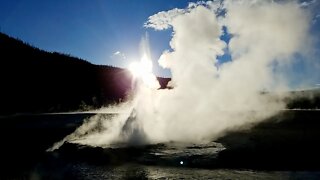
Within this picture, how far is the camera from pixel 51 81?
3568 inches

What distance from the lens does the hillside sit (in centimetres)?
7713

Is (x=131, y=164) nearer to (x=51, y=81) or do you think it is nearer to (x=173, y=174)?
(x=173, y=174)

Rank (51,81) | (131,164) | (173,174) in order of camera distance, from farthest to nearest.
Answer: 1. (51,81)
2. (131,164)
3. (173,174)

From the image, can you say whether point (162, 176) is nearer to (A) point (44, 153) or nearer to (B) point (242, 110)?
(A) point (44, 153)

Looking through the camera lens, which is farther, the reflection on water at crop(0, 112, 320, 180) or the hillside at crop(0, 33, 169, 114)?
the hillside at crop(0, 33, 169, 114)

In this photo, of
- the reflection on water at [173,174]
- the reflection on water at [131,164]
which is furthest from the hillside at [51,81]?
the reflection on water at [173,174]

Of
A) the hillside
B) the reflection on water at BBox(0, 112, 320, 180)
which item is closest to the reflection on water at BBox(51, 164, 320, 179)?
the reflection on water at BBox(0, 112, 320, 180)

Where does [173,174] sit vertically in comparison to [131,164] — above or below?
below

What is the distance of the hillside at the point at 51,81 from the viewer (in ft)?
253

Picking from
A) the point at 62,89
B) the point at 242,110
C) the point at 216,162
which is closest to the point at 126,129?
the point at 216,162

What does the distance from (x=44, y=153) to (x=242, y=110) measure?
88.3ft

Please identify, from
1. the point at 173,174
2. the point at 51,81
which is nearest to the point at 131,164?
the point at 173,174

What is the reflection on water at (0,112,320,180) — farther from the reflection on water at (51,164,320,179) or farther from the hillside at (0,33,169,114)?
the hillside at (0,33,169,114)

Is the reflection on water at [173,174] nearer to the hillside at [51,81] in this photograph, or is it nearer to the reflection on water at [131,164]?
the reflection on water at [131,164]
